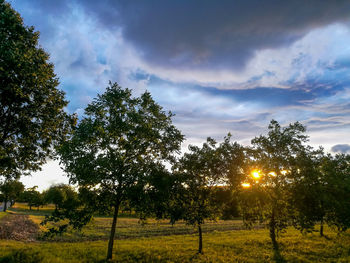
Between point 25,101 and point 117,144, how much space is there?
31.8 feet

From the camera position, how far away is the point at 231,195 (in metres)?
20.5

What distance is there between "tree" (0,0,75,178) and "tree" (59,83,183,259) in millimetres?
4982

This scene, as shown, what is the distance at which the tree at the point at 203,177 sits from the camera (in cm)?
1889

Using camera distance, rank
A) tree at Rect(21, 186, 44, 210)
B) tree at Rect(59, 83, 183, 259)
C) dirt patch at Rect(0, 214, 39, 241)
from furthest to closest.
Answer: tree at Rect(21, 186, 44, 210) < dirt patch at Rect(0, 214, 39, 241) < tree at Rect(59, 83, 183, 259)

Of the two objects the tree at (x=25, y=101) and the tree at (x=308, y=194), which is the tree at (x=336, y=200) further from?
the tree at (x=25, y=101)

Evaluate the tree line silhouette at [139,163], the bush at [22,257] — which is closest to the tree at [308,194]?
the tree line silhouette at [139,163]

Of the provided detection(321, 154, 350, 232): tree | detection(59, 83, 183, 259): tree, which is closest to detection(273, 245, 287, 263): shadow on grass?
detection(321, 154, 350, 232): tree

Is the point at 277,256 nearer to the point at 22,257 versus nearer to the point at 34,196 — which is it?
the point at 22,257

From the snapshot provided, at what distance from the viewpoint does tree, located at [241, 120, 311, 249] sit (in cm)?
1878

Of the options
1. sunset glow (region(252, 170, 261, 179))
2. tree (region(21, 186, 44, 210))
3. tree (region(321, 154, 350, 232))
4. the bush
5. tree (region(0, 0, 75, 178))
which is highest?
tree (region(0, 0, 75, 178))

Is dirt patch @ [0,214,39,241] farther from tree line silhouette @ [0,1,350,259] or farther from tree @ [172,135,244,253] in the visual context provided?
tree @ [172,135,244,253]

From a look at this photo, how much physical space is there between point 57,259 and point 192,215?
39.7 ft

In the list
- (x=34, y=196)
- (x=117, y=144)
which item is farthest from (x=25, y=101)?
(x=34, y=196)

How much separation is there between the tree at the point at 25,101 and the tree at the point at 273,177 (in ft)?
67.4
